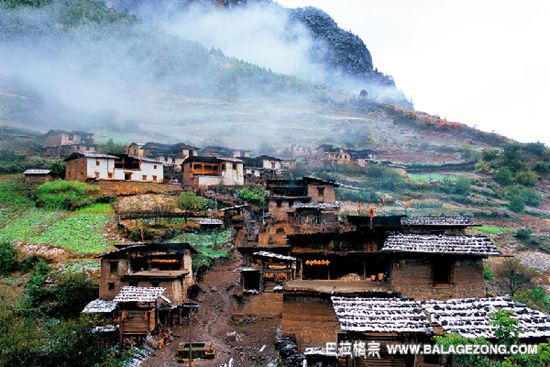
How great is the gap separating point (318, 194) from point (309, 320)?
95.9 feet

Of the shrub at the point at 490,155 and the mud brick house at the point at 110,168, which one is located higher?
the shrub at the point at 490,155

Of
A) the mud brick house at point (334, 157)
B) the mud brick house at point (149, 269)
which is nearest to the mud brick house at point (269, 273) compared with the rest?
the mud brick house at point (149, 269)

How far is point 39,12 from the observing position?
141 m

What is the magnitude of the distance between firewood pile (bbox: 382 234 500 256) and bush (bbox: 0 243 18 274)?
3311 centimetres

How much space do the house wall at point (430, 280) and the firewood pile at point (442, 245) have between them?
67 centimetres

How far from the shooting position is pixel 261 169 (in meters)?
68.8

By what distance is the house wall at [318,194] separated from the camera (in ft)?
167

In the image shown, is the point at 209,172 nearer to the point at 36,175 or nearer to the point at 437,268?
the point at 36,175

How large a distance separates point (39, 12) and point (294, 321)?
15449cm

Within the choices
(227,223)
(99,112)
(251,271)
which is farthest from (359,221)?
(99,112)

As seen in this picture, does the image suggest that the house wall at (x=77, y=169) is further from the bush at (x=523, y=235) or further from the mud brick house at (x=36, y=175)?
the bush at (x=523, y=235)

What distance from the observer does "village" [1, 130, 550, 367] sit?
50.7 ft

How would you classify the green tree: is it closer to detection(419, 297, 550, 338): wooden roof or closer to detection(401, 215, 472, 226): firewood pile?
detection(419, 297, 550, 338): wooden roof

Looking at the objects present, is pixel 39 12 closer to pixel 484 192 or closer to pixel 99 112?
pixel 99 112
